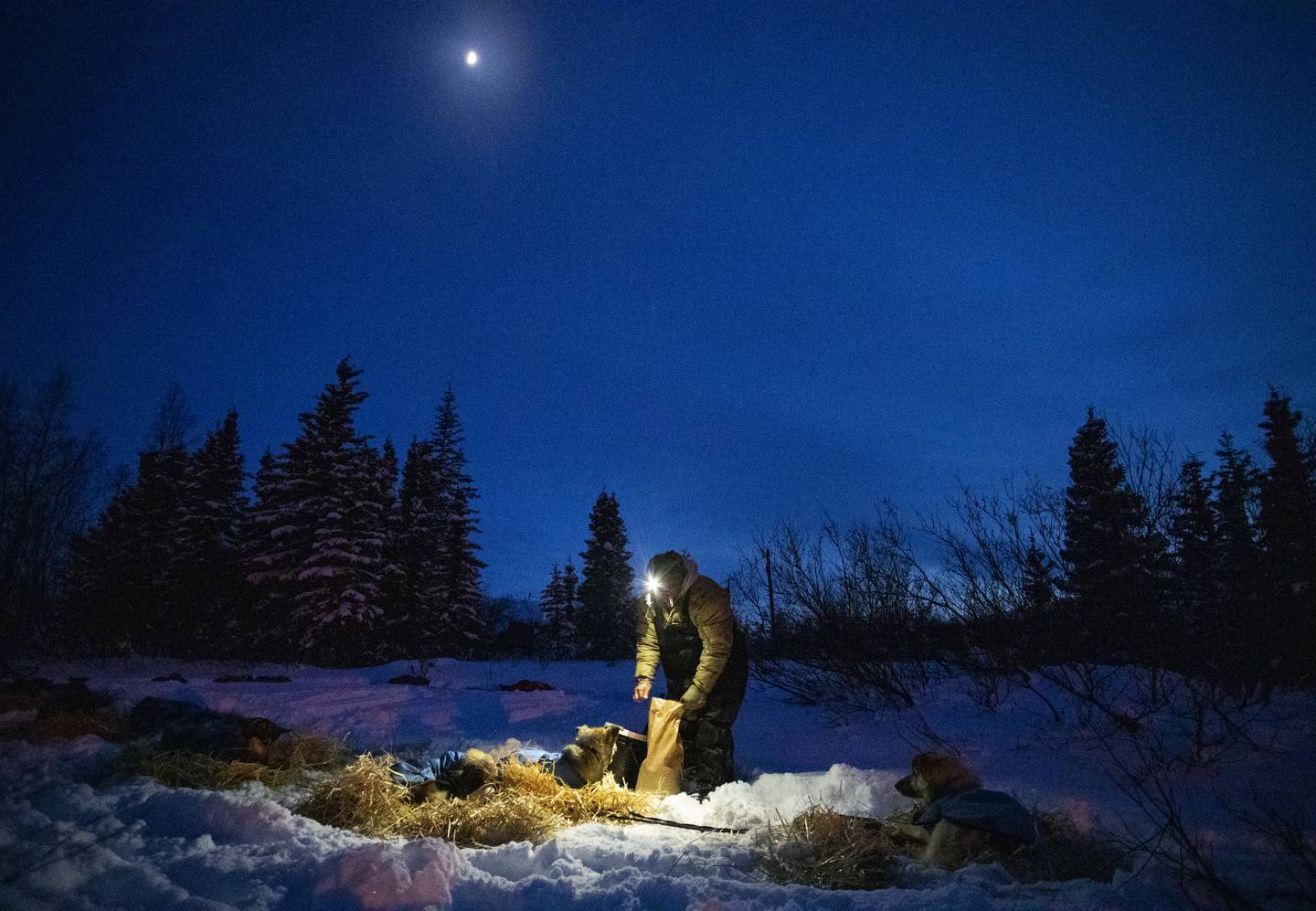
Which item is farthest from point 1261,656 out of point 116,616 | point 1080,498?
point 116,616

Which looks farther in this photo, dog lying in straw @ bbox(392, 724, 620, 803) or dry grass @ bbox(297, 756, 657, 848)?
dog lying in straw @ bbox(392, 724, 620, 803)

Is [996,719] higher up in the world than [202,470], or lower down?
lower down

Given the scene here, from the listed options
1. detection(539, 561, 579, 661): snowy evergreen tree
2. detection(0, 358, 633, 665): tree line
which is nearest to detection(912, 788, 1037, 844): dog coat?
detection(0, 358, 633, 665): tree line

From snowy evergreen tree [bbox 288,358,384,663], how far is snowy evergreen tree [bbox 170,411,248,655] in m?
3.00

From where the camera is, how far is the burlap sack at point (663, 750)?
14.1 feet

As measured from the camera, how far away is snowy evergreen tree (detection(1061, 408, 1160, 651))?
4.89 m

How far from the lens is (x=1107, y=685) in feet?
16.5

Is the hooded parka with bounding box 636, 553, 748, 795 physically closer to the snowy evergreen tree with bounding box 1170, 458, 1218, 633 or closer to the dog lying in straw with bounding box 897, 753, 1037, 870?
the dog lying in straw with bounding box 897, 753, 1037, 870

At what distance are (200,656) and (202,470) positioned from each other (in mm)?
7855

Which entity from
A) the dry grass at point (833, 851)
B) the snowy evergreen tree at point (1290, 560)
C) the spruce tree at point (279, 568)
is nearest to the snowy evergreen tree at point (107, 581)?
the spruce tree at point (279, 568)

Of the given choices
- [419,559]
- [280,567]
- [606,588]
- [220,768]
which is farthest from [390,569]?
[220,768]

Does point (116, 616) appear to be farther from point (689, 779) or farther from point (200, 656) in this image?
point (689, 779)

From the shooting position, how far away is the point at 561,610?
35312 millimetres

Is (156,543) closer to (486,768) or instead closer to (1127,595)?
(486,768)
